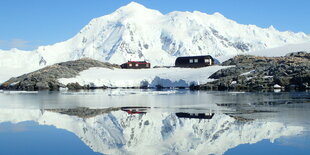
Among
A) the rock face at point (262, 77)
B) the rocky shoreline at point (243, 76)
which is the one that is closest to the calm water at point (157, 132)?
the rock face at point (262, 77)

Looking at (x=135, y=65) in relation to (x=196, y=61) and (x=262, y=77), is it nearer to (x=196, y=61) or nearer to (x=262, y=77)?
(x=196, y=61)

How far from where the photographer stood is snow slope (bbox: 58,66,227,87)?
7762 centimetres

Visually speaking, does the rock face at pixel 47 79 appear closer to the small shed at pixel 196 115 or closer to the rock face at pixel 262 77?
the rock face at pixel 262 77

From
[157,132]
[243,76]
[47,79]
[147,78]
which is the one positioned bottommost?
[157,132]

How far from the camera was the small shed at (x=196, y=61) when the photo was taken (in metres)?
101

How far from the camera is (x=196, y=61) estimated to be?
4077 inches

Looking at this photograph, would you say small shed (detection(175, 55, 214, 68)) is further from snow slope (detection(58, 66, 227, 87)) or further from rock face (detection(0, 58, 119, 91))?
rock face (detection(0, 58, 119, 91))

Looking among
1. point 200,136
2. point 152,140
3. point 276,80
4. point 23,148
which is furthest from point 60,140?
point 276,80

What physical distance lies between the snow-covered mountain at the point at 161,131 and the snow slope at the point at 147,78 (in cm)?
5130

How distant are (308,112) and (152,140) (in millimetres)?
12222

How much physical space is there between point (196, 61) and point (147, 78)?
22.8 meters

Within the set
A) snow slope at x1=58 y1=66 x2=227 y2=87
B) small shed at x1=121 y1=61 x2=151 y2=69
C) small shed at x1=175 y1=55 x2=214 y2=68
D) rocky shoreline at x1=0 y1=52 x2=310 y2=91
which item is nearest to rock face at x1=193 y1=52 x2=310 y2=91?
rocky shoreline at x1=0 y1=52 x2=310 y2=91

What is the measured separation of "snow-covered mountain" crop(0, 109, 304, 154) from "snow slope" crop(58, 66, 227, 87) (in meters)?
51.3

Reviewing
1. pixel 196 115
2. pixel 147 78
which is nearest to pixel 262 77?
pixel 147 78
